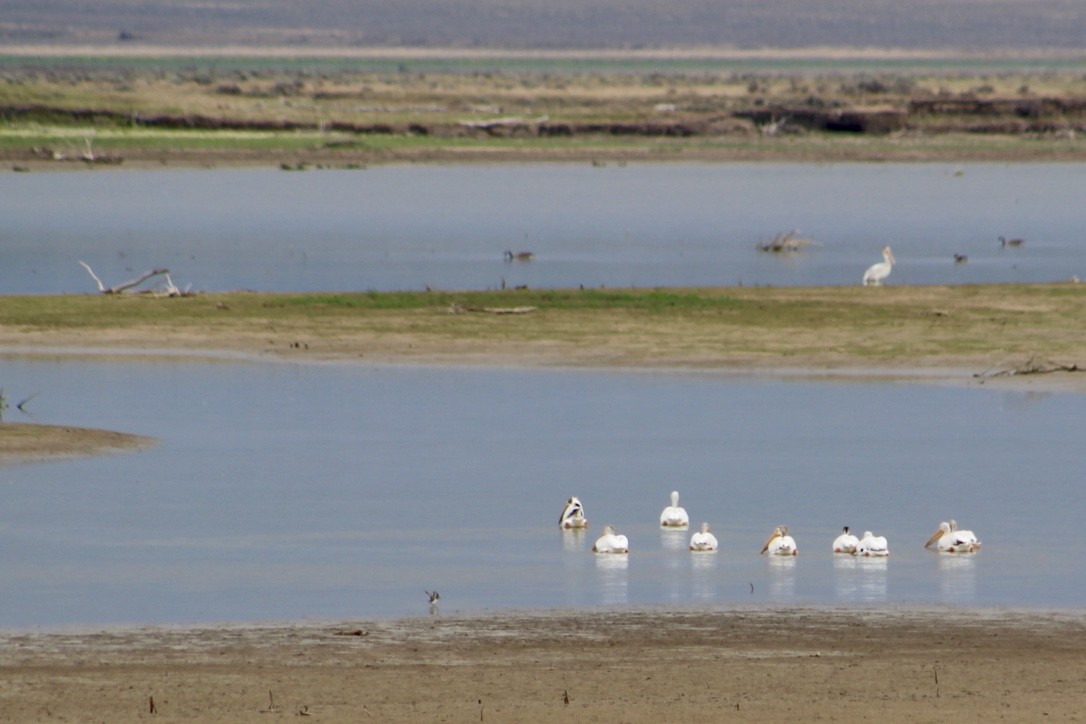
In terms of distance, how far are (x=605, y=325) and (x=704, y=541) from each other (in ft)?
39.5

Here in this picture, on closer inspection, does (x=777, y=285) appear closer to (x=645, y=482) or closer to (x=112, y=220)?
(x=645, y=482)

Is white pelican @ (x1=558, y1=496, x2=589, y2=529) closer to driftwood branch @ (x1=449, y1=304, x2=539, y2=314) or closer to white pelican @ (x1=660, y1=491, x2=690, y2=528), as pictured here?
white pelican @ (x1=660, y1=491, x2=690, y2=528)

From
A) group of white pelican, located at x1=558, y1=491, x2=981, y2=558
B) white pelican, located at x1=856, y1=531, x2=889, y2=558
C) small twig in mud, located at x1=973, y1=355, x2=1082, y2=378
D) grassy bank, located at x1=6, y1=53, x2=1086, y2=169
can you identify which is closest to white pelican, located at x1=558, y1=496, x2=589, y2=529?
group of white pelican, located at x1=558, y1=491, x2=981, y2=558

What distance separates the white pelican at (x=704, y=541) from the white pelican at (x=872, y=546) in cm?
100

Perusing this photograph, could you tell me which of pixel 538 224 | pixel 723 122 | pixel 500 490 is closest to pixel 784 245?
pixel 538 224

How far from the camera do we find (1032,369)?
23.3 meters

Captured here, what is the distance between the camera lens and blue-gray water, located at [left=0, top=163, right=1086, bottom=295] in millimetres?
33156

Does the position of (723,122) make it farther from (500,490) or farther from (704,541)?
(704,541)

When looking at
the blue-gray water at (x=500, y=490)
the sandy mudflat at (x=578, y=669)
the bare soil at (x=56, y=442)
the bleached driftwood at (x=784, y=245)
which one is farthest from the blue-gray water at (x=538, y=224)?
the sandy mudflat at (x=578, y=669)

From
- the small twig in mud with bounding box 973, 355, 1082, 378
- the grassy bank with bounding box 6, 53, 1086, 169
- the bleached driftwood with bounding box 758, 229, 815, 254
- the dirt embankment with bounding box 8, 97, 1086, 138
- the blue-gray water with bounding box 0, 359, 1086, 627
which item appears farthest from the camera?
the dirt embankment with bounding box 8, 97, 1086, 138

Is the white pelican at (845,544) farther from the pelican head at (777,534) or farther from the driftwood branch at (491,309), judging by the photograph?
the driftwood branch at (491,309)

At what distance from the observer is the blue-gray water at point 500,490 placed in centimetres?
1320

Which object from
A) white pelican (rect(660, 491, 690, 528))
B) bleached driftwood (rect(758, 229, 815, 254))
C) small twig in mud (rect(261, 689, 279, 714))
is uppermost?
bleached driftwood (rect(758, 229, 815, 254))

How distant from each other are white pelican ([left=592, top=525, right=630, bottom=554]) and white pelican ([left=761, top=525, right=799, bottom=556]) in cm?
97
